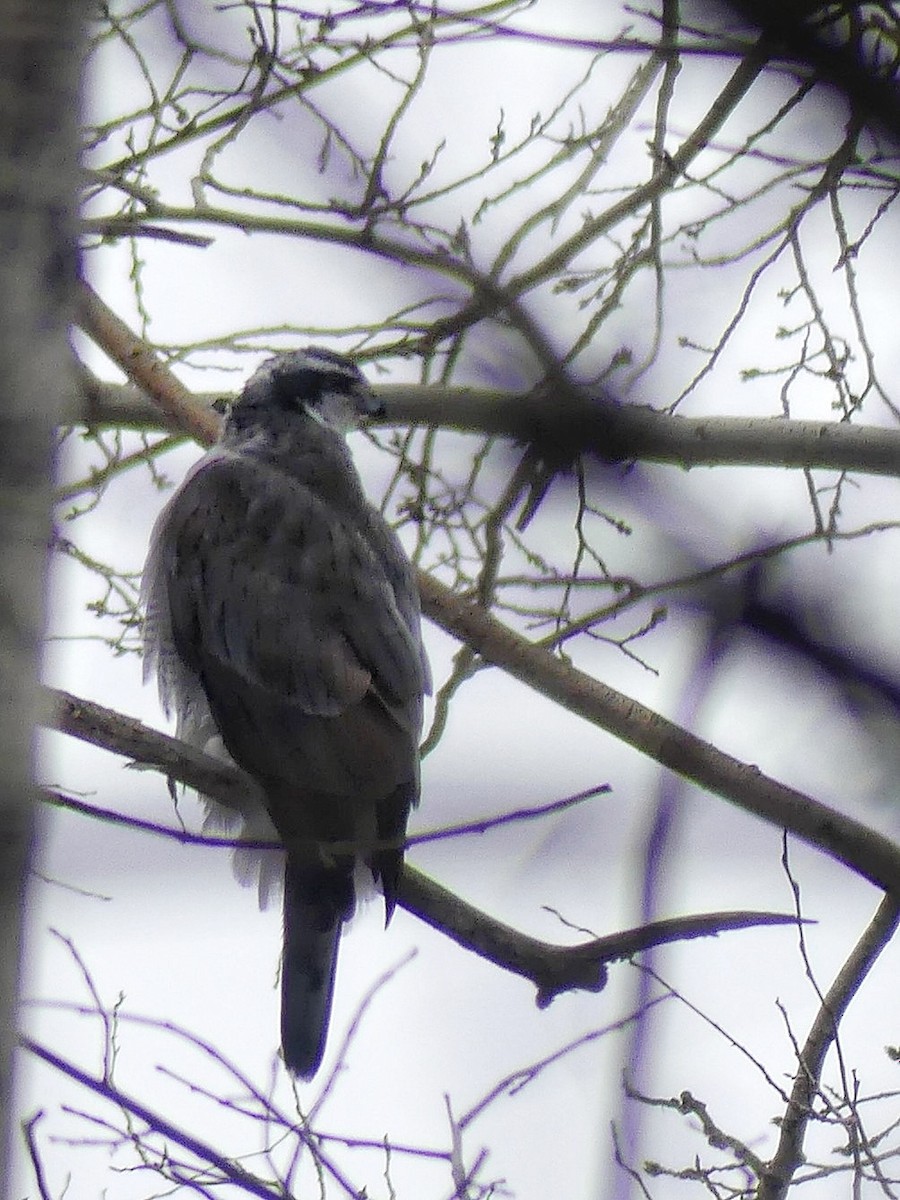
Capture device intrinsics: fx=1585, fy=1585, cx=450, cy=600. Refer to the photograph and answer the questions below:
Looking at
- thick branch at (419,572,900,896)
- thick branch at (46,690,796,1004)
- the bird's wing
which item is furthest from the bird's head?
thick branch at (46,690,796,1004)

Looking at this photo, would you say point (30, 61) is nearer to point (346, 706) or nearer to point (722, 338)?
point (346, 706)

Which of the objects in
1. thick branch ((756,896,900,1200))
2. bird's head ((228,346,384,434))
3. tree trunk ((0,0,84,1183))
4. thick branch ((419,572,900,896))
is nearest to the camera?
tree trunk ((0,0,84,1183))

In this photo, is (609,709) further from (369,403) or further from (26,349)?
(26,349)

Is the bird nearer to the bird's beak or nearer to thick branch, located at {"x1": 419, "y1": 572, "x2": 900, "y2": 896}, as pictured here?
the bird's beak

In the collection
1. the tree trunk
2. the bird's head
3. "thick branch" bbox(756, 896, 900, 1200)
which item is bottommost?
the tree trunk

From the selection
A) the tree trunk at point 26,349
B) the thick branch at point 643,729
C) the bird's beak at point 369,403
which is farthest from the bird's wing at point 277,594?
the tree trunk at point 26,349

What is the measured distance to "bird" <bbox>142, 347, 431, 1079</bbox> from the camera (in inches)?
150

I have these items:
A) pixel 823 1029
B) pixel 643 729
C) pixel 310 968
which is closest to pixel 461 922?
pixel 310 968

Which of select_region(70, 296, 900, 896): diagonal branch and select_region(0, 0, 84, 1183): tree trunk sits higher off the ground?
select_region(70, 296, 900, 896): diagonal branch

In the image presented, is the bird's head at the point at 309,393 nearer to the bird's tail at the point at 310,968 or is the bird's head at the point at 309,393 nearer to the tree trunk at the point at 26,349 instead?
the bird's tail at the point at 310,968

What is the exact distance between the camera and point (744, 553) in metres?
1.29

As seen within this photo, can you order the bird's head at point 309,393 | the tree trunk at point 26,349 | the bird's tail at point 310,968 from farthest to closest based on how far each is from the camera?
the bird's head at point 309,393, the bird's tail at point 310,968, the tree trunk at point 26,349

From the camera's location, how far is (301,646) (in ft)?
13.4

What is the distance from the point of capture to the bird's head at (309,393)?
4.70 m
